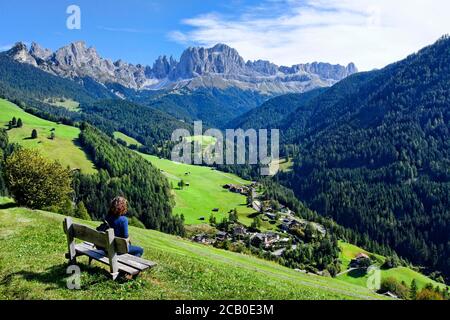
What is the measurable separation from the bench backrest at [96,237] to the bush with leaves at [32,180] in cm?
4395

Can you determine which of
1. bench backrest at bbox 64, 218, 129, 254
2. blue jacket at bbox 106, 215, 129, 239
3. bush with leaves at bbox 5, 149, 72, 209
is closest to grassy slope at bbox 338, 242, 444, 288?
bush with leaves at bbox 5, 149, 72, 209

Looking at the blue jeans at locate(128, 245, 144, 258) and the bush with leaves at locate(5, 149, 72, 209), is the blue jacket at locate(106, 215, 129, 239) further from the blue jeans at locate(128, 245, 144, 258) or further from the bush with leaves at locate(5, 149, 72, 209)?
the bush with leaves at locate(5, 149, 72, 209)

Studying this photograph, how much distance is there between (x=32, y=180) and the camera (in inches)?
2549

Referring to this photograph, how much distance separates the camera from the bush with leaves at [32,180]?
63.8 metres

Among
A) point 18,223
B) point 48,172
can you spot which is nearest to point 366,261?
point 48,172

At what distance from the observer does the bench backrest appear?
70.0 feet

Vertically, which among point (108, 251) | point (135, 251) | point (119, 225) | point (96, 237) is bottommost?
point (135, 251)

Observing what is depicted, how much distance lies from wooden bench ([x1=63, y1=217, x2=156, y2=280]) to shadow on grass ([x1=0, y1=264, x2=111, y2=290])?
2.65 ft

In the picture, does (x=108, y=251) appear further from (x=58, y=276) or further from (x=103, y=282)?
(x=58, y=276)


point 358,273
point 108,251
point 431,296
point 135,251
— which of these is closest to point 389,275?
point 358,273

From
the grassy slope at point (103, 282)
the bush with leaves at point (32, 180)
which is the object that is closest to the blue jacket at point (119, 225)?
the grassy slope at point (103, 282)

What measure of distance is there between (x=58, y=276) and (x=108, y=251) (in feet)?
16.1

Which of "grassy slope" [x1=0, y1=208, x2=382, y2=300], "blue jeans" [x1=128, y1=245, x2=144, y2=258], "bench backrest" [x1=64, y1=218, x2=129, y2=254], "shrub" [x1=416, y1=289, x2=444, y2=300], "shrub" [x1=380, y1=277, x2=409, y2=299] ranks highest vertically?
"bench backrest" [x1=64, y1=218, x2=129, y2=254]
